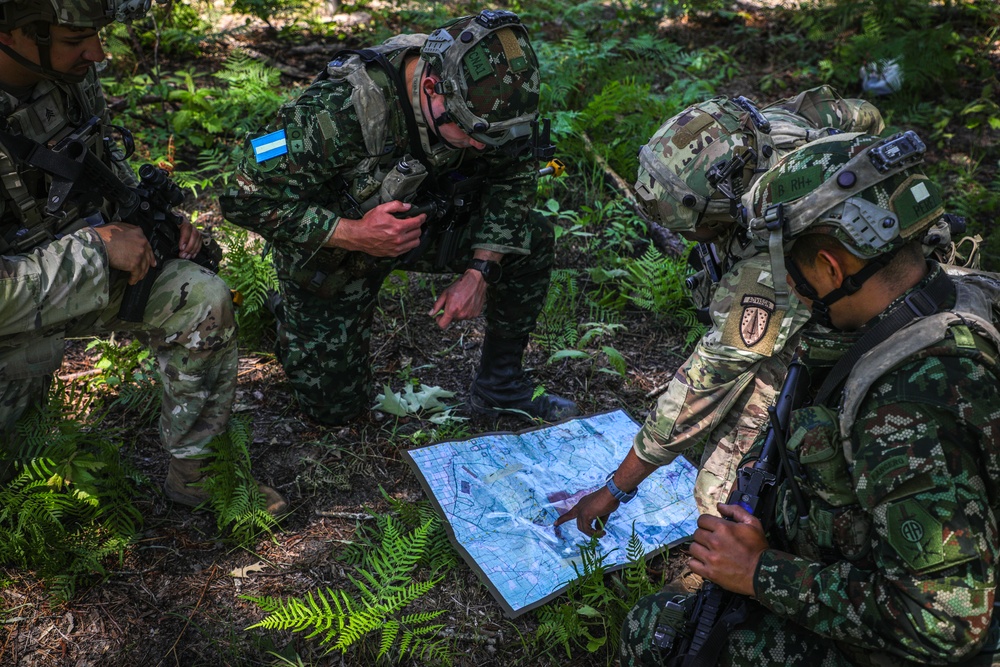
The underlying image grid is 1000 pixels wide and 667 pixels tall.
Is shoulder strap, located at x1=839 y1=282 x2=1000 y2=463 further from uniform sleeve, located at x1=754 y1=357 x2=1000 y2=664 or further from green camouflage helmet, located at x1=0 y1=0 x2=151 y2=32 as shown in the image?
green camouflage helmet, located at x1=0 y1=0 x2=151 y2=32

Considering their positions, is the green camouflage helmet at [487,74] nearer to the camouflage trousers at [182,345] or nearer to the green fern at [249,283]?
the camouflage trousers at [182,345]

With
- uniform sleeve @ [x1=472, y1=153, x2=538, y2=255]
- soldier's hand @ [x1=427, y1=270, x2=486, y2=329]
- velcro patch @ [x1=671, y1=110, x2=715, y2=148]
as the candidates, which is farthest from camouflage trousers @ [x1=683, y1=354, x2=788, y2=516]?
uniform sleeve @ [x1=472, y1=153, x2=538, y2=255]

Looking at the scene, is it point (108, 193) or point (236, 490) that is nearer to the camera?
point (108, 193)

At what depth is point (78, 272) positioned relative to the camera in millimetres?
2898

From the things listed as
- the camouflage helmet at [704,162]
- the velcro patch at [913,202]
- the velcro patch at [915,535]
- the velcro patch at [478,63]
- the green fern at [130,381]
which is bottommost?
the green fern at [130,381]

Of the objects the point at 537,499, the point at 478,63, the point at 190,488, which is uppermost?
the point at 478,63

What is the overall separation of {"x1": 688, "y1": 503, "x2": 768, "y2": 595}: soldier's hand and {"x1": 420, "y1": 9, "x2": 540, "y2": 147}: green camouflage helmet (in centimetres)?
194

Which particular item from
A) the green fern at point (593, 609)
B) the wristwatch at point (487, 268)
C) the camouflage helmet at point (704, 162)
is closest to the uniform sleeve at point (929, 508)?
the green fern at point (593, 609)

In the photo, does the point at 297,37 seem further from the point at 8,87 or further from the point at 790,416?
the point at 790,416

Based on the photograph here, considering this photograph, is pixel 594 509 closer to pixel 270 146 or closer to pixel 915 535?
pixel 915 535

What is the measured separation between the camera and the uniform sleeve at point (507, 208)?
4023 millimetres

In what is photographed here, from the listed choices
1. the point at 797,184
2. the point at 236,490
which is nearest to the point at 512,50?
the point at 797,184

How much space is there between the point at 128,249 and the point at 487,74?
1.64 metres

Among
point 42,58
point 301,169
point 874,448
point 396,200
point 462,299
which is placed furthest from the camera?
point 462,299
